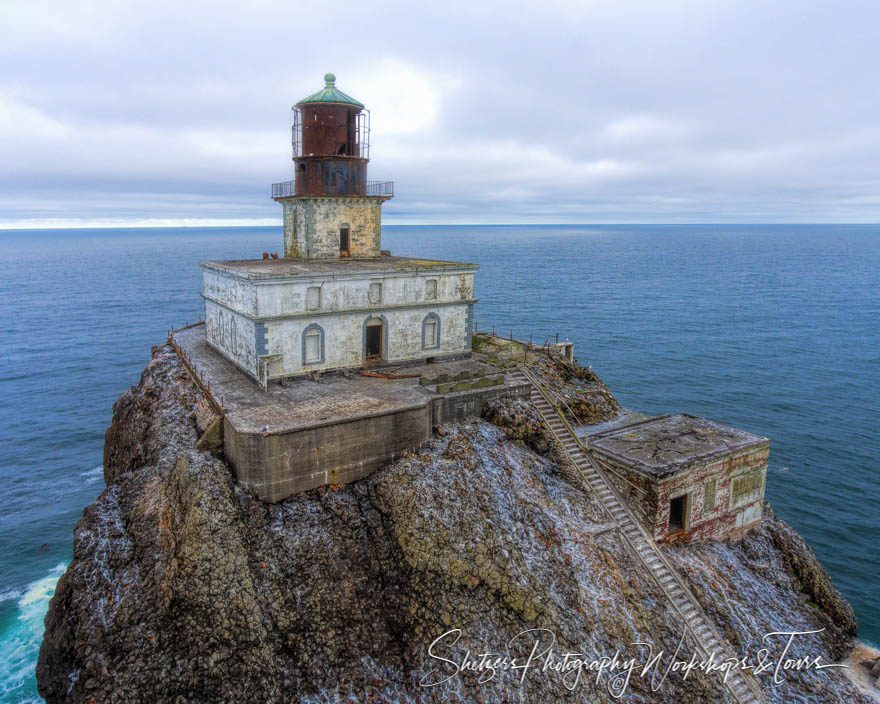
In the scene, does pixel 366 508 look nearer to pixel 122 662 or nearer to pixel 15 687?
pixel 122 662

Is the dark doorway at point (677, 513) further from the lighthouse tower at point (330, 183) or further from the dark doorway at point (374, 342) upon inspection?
the lighthouse tower at point (330, 183)

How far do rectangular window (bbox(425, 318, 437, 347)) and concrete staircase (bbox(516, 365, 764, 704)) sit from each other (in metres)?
5.68

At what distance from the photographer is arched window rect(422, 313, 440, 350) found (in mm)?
30844

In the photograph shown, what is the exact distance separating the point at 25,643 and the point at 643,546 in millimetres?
23989

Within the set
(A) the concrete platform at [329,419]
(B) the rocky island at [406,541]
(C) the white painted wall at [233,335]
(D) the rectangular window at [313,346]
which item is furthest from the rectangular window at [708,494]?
(C) the white painted wall at [233,335]

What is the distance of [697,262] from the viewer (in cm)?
15450

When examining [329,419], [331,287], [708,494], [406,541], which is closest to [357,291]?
[331,287]

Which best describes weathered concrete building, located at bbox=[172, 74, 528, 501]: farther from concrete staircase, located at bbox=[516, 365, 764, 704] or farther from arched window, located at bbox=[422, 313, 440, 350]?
concrete staircase, located at bbox=[516, 365, 764, 704]

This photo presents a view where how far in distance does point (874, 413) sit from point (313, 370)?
129 ft

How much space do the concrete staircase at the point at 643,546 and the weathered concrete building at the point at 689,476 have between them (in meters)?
0.48

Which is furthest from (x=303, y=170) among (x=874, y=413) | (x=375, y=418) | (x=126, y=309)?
(x=126, y=309)

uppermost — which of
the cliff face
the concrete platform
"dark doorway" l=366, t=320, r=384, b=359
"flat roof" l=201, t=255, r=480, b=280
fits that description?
"flat roof" l=201, t=255, r=480, b=280

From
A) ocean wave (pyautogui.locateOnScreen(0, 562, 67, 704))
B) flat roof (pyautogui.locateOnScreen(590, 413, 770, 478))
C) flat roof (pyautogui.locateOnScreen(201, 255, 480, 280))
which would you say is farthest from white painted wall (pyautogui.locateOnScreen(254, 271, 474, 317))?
ocean wave (pyautogui.locateOnScreen(0, 562, 67, 704))

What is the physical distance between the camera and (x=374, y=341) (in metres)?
30.0
